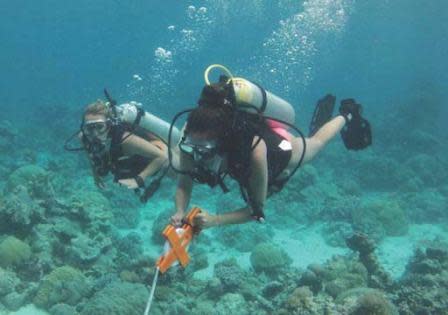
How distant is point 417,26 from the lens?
3536 inches

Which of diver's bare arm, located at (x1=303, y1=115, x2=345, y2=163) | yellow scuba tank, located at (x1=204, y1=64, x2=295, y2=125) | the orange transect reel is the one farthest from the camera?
diver's bare arm, located at (x1=303, y1=115, x2=345, y2=163)

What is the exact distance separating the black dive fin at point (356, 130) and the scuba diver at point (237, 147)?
6.94ft

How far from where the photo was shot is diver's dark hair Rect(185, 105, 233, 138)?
4406 millimetres

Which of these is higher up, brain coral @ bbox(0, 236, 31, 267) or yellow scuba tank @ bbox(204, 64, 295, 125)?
yellow scuba tank @ bbox(204, 64, 295, 125)

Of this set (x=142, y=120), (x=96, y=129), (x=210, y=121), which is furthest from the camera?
(x=142, y=120)

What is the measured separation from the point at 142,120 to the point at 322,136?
10.2 ft

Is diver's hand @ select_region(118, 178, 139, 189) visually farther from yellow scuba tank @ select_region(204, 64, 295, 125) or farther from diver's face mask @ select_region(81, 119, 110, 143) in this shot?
yellow scuba tank @ select_region(204, 64, 295, 125)

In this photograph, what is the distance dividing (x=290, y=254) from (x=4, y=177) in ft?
36.4

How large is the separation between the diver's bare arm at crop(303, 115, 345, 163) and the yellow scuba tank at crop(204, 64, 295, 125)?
0.80 meters

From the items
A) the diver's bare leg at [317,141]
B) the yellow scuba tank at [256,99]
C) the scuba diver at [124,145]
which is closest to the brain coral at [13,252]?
the scuba diver at [124,145]

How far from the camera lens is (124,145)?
6.84 m

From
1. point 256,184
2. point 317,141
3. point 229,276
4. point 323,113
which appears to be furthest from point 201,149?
point 229,276

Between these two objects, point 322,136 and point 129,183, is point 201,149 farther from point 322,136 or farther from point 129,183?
point 322,136

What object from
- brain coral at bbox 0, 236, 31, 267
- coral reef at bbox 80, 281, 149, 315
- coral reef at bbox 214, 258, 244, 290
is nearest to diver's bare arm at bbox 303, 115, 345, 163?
coral reef at bbox 214, 258, 244, 290
